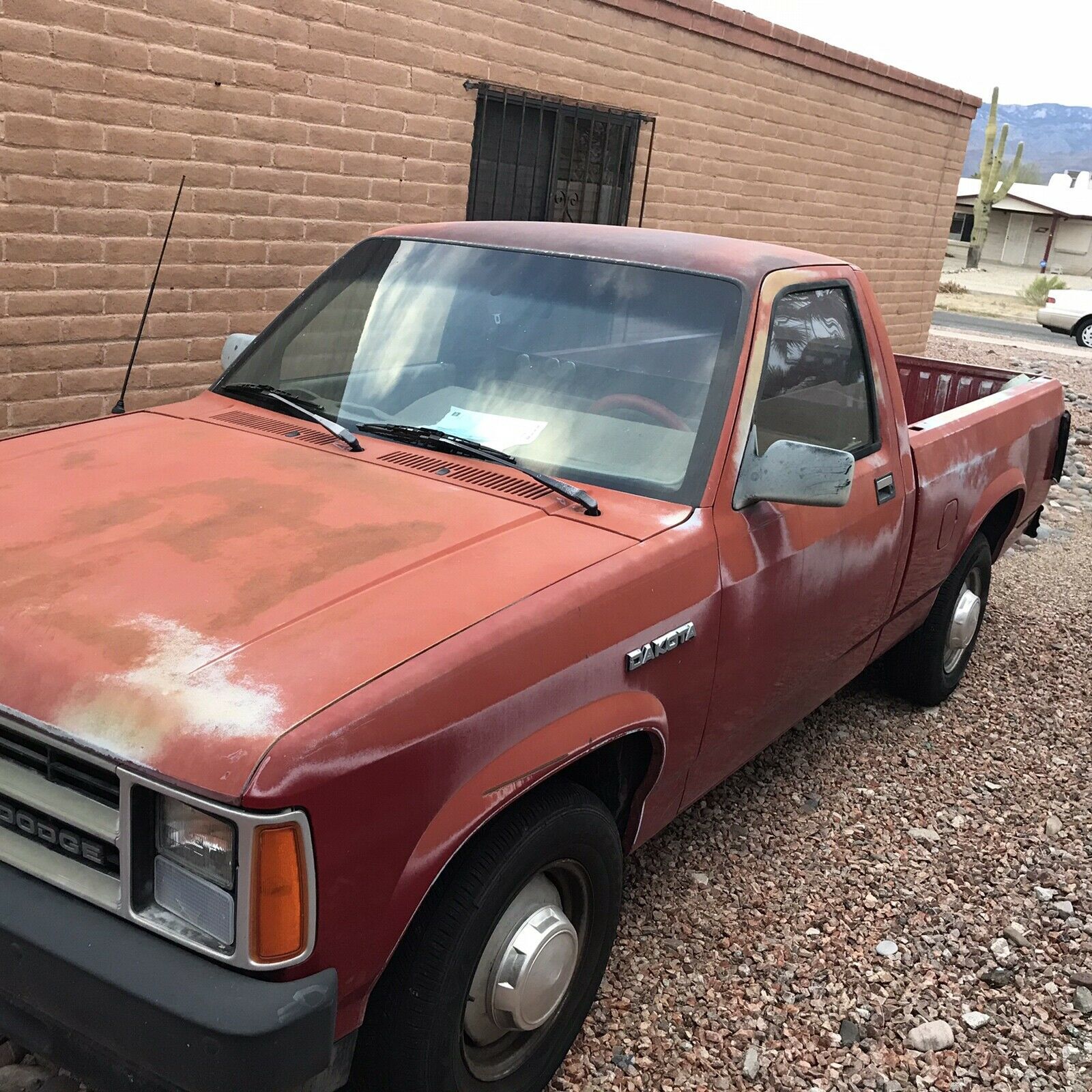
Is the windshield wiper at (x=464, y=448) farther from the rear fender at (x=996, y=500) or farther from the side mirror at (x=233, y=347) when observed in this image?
the rear fender at (x=996, y=500)

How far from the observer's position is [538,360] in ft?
10.6

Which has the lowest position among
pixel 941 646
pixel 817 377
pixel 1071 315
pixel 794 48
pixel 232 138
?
pixel 1071 315

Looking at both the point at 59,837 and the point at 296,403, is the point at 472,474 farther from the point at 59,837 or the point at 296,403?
the point at 59,837

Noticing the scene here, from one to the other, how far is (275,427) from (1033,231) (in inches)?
2471

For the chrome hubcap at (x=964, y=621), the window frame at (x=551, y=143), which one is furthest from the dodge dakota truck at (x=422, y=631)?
the window frame at (x=551, y=143)

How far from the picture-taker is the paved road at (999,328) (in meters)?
24.4

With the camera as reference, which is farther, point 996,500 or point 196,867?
point 996,500

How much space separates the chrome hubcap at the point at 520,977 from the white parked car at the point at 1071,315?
2389 cm

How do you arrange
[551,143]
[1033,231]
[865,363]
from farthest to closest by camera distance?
[1033,231] < [551,143] < [865,363]

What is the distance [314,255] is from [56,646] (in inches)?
196

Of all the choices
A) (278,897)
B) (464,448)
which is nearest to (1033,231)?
(464,448)

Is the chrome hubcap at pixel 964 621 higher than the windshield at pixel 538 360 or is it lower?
lower

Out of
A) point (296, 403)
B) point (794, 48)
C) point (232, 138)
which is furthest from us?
point (794, 48)

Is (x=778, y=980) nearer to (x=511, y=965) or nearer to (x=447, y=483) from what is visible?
(x=511, y=965)
